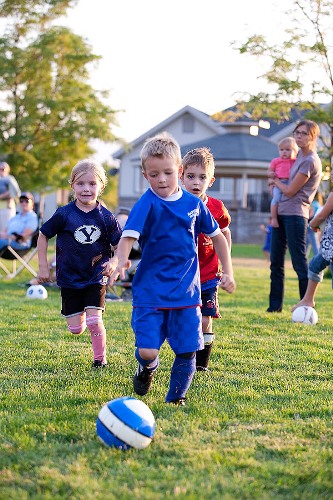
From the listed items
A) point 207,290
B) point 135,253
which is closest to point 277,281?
point 135,253

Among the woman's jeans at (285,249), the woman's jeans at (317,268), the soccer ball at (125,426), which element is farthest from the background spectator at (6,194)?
the soccer ball at (125,426)

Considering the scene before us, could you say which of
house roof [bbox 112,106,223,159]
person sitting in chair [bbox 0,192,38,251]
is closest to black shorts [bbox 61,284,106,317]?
person sitting in chair [bbox 0,192,38,251]

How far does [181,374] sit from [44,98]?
27754mm

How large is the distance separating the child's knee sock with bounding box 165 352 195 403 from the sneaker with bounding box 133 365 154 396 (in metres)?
0.19

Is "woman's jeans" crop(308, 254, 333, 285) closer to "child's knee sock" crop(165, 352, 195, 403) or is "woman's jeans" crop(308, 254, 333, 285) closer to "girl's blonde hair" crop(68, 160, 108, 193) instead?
"girl's blonde hair" crop(68, 160, 108, 193)

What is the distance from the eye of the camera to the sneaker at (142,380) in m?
4.86

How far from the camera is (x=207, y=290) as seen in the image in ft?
19.2

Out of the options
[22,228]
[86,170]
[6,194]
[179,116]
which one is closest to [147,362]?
[86,170]

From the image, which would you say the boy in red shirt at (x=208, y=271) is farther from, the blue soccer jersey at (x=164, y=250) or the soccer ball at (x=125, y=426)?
the soccer ball at (x=125, y=426)

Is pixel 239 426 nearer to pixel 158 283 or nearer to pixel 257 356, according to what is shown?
pixel 158 283

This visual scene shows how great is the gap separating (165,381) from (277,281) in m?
4.48

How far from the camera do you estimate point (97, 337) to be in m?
6.03

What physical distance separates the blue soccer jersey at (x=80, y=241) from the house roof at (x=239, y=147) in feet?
110

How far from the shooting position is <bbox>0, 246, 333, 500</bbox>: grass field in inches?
132
